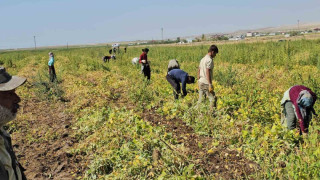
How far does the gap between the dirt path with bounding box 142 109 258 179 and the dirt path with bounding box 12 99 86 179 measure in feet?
6.10

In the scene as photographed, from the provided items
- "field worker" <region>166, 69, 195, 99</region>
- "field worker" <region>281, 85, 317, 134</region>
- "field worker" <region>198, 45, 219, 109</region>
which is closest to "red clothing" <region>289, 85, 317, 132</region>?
"field worker" <region>281, 85, 317, 134</region>

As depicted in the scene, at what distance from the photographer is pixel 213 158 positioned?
13.5ft

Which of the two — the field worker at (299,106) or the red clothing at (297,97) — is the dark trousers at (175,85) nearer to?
the field worker at (299,106)

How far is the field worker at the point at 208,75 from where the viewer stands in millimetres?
5727

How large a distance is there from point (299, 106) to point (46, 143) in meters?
4.84

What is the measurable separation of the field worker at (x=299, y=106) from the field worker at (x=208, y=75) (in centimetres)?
169

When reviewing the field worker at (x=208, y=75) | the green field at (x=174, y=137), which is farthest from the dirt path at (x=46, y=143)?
the field worker at (x=208, y=75)

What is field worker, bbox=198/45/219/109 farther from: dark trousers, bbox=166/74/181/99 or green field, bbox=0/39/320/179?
dark trousers, bbox=166/74/181/99

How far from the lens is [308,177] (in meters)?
2.76

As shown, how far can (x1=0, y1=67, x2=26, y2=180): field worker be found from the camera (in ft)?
6.23

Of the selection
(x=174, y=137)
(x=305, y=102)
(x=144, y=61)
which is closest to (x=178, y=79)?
(x=174, y=137)

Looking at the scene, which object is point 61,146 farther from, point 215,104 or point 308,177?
point 308,177

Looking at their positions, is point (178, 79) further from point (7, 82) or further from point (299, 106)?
point (7, 82)

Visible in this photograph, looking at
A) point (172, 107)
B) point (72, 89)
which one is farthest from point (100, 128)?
point (72, 89)
